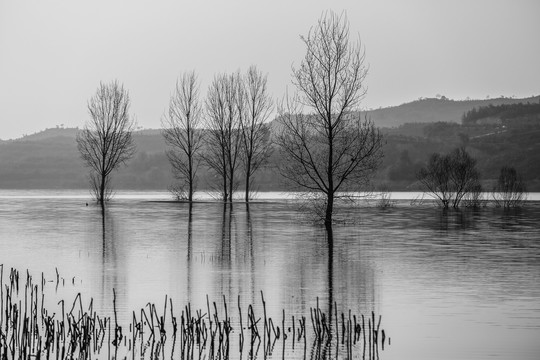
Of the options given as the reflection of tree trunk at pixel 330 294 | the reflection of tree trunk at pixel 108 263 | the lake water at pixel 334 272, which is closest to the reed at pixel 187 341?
the reflection of tree trunk at pixel 330 294

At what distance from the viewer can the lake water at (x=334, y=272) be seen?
553 inches

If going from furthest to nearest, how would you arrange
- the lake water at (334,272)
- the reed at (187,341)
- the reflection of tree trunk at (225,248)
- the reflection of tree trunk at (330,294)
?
the reflection of tree trunk at (225,248) < the lake water at (334,272) < the reflection of tree trunk at (330,294) < the reed at (187,341)

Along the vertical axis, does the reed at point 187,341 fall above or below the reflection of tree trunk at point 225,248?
below

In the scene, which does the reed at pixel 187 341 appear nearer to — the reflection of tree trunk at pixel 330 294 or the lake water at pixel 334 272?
the reflection of tree trunk at pixel 330 294

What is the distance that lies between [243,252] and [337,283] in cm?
779

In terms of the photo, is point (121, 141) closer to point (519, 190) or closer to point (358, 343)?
point (519, 190)

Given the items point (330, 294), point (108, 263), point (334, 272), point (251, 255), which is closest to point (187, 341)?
point (330, 294)

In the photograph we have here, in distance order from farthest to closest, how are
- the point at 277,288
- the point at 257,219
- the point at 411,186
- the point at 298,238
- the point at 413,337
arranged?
the point at 411,186, the point at 257,219, the point at 298,238, the point at 277,288, the point at 413,337

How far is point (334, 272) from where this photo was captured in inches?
833

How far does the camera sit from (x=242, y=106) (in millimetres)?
76562

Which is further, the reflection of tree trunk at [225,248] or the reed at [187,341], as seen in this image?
the reflection of tree trunk at [225,248]

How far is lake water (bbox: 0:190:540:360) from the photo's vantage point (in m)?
14.0

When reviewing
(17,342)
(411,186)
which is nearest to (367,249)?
(17,342)

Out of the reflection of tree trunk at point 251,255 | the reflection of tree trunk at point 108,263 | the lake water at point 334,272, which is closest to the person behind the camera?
the lake water at point 334,272
